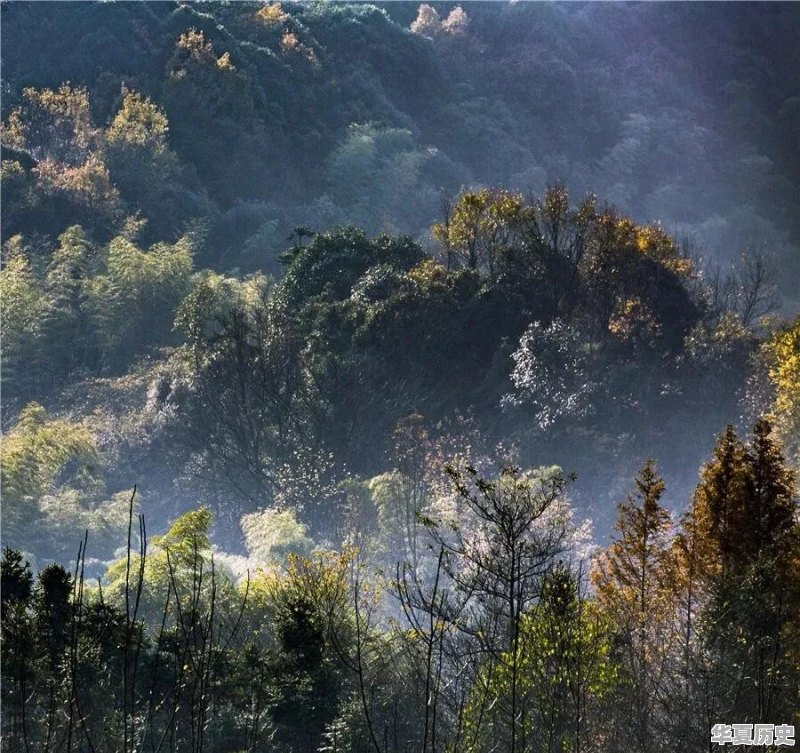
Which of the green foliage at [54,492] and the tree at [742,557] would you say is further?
the green foliage at [54,492]

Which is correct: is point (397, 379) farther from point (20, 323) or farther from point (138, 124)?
point (138, 124)

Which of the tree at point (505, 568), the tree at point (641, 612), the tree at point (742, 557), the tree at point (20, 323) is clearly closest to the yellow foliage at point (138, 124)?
the tree at point (20, 323)

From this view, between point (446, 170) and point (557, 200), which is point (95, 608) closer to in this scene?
point (557, 200)

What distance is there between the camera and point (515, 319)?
38.2m

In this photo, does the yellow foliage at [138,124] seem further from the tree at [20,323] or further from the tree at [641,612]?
the tree at [641,612]

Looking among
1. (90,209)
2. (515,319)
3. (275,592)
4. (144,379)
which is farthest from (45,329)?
(275,592)

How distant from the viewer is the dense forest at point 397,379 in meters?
14.0

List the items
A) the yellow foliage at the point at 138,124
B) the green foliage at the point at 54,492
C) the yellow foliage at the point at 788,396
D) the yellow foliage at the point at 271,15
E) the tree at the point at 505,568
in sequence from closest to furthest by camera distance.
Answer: the tree at the point at 505,568
the yellow foliage at the point at 788,396
the green foliage at the point at 54,492
the yellow foliage at the point at 138,124
the yellow foliage at the point at 271,15

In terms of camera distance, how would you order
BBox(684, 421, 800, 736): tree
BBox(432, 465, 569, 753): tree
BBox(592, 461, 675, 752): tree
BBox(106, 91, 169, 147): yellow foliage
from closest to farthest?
BBox(432, 465, 569, 753): tree
BBox(592, 461, 675, 752): tree
BBox(684, 421, 800, 736): tree
BBox(106, 91, 169, 147): yellow foliage

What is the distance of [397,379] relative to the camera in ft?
123

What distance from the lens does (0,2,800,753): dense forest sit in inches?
551

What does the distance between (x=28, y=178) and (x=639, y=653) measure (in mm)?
42190

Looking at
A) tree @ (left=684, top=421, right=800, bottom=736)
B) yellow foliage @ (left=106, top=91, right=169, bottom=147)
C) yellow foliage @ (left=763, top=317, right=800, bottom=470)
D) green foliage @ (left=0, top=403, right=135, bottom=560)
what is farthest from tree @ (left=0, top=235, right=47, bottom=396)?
tree @ (left=684, top=421, right=800, bottom=736)

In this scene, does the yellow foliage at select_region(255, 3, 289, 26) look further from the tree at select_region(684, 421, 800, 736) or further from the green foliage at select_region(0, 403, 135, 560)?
the tree at select_region(684, 421, 800, 736)
